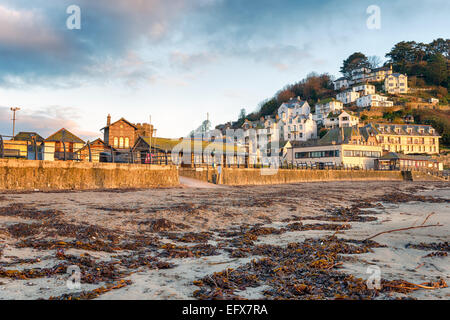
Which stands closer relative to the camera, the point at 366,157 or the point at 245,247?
the point at 245,247

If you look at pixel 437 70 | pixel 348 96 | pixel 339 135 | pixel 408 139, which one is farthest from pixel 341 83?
pixel 339 135

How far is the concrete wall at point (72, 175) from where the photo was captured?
47.8 feet

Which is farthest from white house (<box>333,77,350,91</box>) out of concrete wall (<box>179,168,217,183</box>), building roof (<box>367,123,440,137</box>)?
concrete wall (<box>179,168,217,183</box>)

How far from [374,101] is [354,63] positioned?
178ft

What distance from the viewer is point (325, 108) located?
387ft

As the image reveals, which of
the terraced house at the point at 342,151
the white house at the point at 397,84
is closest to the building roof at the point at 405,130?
the terraced house at the point at 342,151

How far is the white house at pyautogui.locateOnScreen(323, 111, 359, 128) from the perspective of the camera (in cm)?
9769

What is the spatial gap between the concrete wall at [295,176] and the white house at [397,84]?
8508 cm

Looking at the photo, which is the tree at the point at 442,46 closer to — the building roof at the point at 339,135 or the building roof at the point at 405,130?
the building roof at the point at 405,130

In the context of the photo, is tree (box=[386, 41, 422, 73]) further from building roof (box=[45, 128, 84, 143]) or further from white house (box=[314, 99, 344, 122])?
building roof (box=[45, 128, 84, 143])

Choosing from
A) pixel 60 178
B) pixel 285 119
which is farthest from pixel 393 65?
pixel 60 178
